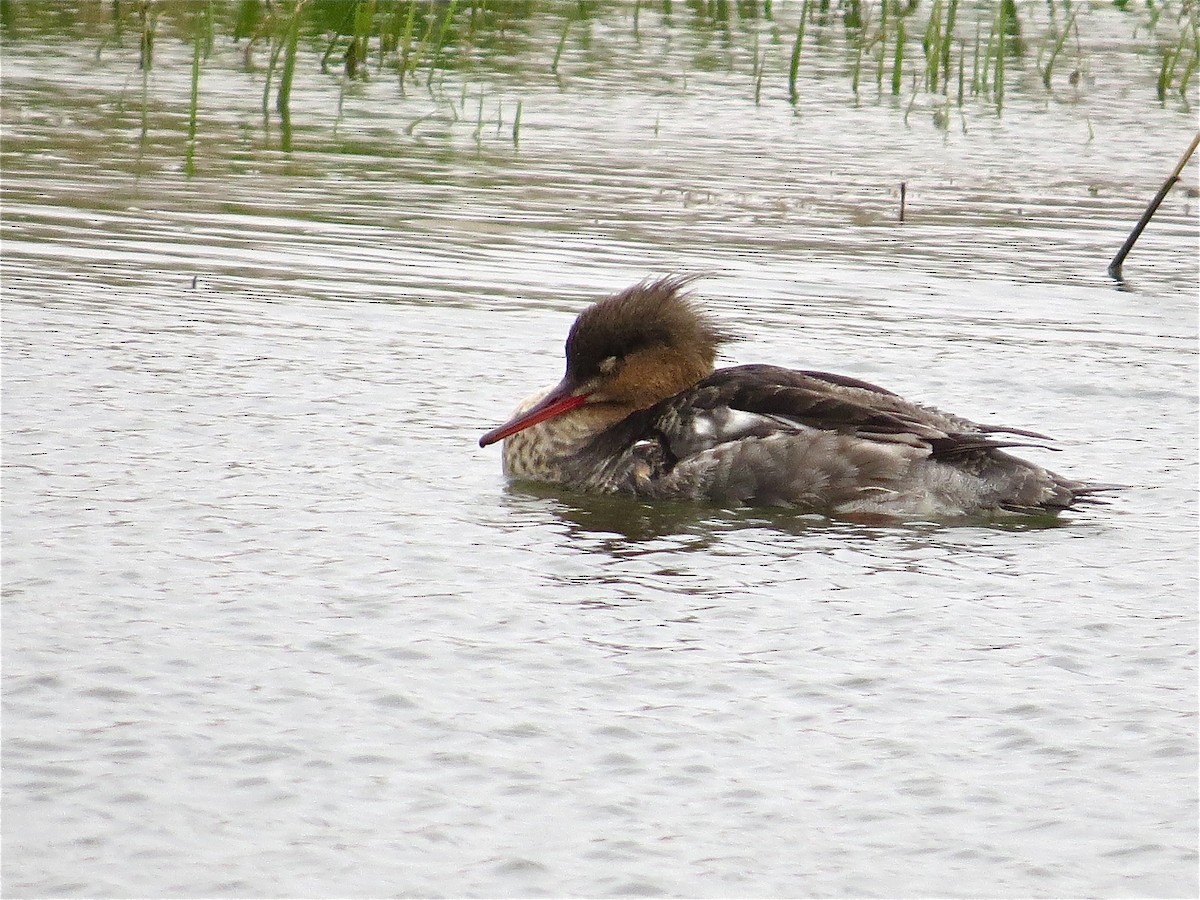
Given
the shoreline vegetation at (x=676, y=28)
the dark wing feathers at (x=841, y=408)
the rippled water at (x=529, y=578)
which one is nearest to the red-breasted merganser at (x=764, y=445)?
the dark wing feathers at (x=841, y=408)

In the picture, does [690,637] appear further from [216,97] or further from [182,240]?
[216,97]

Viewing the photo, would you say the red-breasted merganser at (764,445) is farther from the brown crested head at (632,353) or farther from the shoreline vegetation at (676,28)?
the shoreline vegetation at (676,28)

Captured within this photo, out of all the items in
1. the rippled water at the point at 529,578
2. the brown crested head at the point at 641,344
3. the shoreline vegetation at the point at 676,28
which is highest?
the shoreline vegetation at the point at 676,28

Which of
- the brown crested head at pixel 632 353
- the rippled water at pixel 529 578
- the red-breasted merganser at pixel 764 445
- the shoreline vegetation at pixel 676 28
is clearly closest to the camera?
the rippled water at pixel 529 578

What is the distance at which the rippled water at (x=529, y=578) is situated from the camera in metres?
4.29

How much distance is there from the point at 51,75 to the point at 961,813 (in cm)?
1410

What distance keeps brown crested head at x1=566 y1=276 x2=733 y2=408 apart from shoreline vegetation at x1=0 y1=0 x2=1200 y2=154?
7164 millimetres

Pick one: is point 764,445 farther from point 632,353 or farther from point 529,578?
point 529,578

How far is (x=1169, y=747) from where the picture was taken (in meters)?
4.90

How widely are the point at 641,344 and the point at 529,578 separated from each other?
185cm

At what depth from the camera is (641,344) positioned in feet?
25.4

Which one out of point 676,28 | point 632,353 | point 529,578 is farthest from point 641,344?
point 676,28

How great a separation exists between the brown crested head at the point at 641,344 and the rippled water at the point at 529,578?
59cm

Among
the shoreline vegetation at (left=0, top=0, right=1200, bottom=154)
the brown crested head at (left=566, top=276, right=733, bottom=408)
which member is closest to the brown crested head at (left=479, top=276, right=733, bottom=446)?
the brown crested head at (left=566, top=276, right=733, bottom=408)
